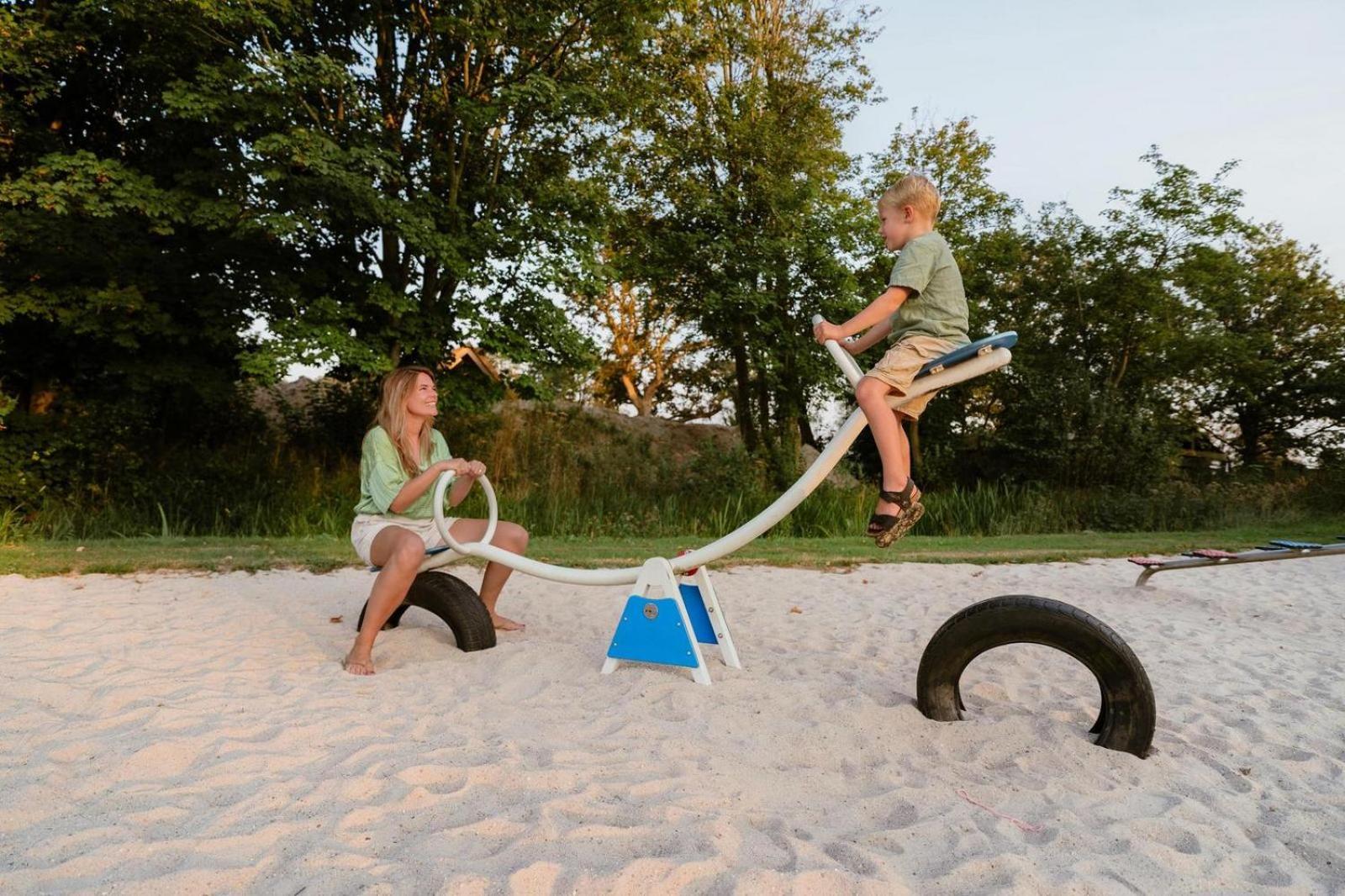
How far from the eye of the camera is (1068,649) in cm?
308

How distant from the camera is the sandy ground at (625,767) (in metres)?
2.15

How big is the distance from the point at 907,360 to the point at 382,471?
264 centimetres

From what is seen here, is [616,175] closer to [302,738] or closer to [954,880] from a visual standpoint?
[302,738]

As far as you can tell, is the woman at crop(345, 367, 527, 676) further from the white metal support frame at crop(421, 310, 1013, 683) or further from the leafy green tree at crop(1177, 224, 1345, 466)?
the leafy green tree at crop(1177, 224, 1345, 466)

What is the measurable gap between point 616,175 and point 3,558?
11078 millimetres

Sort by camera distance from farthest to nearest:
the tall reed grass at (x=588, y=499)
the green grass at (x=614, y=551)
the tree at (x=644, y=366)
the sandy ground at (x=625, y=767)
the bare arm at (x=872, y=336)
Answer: the tree at (x=644, y=366) → the tall reed grass at (x=588, y=499) → the green grass at (x=614, y=551) → the bare arm at (x=872, y=336) → the sandy ground at (x=625, y=767)

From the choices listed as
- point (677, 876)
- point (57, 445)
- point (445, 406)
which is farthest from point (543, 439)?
point (677, 876)

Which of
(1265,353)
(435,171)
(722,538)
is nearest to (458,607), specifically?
(722,538)

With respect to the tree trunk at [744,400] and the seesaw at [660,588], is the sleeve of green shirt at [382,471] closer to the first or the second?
the seesaw at [660,588]

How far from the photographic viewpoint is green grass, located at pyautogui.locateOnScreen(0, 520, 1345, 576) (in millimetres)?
6684

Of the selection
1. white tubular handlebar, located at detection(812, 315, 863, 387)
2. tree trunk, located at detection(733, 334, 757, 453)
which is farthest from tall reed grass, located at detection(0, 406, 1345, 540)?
white tubular handlebar, located at detection(812, 315, 863, 387)

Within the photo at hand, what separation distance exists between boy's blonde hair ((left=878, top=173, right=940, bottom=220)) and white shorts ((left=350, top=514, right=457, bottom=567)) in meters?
2.71

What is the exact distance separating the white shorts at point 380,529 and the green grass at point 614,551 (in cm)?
300

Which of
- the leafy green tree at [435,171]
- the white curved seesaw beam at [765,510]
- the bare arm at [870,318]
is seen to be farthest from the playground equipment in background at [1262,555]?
the leafy green tree at [435,171]
